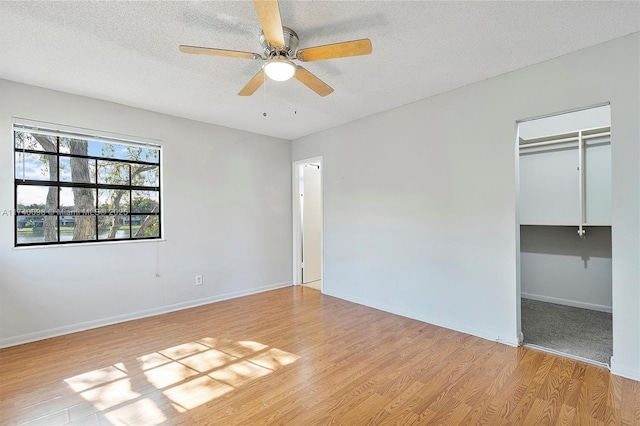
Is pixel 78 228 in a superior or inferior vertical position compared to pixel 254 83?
inferior

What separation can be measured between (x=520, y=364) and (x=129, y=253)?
13.7 feet

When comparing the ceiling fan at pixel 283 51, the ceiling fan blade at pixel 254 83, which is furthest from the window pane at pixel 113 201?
the ceiling fan at pixel 283 51

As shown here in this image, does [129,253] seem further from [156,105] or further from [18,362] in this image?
[156,105]

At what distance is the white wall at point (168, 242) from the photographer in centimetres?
296

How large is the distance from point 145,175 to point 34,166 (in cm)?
102

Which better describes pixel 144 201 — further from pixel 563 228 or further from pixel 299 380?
pixel 563 228

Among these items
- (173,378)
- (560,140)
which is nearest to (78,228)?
(173,378)

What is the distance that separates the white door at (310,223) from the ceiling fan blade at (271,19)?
3.54 m

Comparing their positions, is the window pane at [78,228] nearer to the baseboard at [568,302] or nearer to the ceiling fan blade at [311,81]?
the ceiling fan blade at [311,81]

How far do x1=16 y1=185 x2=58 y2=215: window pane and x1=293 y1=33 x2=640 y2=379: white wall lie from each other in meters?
3.31

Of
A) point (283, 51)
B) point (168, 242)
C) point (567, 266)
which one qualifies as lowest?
point (567, 266)

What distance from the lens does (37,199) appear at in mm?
3078

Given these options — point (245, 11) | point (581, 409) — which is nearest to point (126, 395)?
point (245, 11)

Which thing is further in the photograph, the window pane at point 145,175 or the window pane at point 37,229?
the window pane at point 145,175
